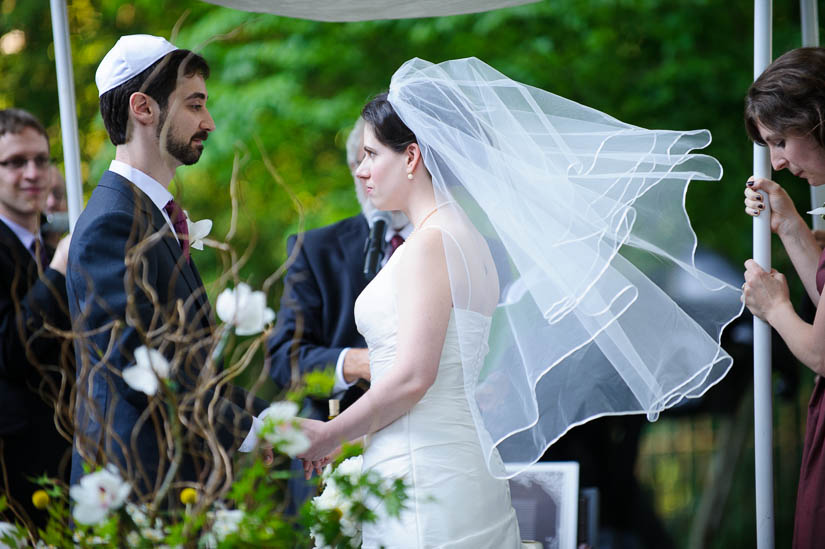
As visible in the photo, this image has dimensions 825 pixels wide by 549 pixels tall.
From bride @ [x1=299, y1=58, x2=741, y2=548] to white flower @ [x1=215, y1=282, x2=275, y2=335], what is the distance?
3.50ft

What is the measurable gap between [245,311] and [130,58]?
4.80ft

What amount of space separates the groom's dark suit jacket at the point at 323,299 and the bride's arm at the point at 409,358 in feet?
3.92

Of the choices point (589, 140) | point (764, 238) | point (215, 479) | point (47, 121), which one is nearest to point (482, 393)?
point (589, 140)

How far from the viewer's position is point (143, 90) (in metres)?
2.62

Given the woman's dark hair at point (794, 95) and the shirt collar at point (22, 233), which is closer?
the woman's dark hair at point (794, 95)

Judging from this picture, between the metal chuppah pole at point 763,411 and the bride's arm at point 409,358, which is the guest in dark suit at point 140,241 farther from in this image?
the metal chuppah pole at point 763,411

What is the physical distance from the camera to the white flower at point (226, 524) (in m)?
1.36

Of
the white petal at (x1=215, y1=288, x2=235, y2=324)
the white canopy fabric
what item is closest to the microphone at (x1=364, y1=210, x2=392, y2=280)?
the white canopy fabric

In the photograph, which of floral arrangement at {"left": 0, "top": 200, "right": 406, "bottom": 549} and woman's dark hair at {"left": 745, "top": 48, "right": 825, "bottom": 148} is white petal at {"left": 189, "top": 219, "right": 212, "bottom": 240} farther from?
woman's dark hair at {"left": 745, "top": 48, "right": 825, "bottom": 148}

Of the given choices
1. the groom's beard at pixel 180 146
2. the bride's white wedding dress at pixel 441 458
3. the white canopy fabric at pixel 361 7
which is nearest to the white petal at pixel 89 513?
the bride's white wedding dress at pixel 441 458

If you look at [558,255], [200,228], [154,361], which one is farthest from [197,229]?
[154,361]

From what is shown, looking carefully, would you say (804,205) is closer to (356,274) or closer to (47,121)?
(356,274)

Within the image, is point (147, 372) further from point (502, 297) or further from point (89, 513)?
point (502, 297)

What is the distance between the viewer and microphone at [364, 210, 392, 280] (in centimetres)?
365
